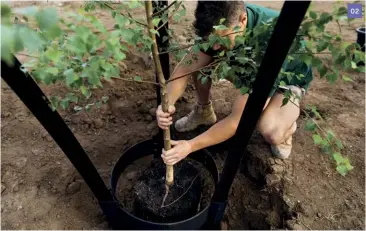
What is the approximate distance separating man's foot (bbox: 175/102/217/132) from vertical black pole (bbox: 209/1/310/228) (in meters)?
0.93

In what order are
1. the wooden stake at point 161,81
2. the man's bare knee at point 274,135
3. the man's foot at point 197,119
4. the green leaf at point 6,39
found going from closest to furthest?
the green leaf at point 6,39 → the wooden stake at point 161,81 → the man's bare knee at point 274,135 → the man's foot at point 197,119

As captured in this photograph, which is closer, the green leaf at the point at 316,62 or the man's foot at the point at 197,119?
the green leaf at the point at 316,62

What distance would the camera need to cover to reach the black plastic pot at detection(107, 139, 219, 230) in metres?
1.43

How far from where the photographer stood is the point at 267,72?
2.89 feet

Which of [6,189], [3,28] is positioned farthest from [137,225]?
[3,28]

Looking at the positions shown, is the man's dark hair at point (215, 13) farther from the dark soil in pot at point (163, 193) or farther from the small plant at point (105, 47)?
the dark soil in pot at point (163, 193)

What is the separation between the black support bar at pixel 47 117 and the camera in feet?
2.96

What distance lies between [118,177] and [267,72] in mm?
1215

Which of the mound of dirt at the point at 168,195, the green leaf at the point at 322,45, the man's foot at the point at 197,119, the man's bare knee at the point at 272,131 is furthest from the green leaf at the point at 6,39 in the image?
the man's foot at the point at 197,119

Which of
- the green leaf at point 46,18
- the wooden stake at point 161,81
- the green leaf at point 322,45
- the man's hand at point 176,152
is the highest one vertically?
the green leaf at point 46,18

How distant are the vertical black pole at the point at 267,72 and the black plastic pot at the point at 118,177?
0.24m

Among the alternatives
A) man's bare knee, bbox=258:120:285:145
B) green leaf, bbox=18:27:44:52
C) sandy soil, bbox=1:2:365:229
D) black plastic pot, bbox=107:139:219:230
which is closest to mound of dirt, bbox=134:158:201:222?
black plastic pot, bbox=107:139:219:230

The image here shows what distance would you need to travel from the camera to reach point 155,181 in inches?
70.2

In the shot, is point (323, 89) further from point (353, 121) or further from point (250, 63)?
point (250, 63)
